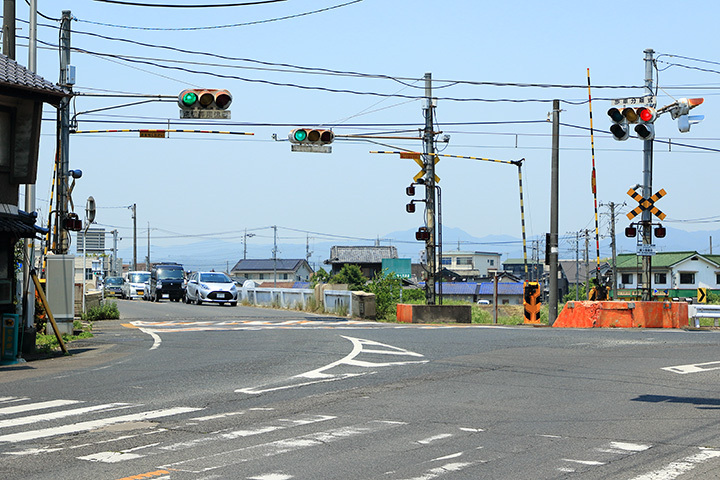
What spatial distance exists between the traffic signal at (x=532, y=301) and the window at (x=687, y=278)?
62.3 metres

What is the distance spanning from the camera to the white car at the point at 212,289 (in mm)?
42594

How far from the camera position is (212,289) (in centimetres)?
4266

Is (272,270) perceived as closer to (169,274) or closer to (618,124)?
(169,274)

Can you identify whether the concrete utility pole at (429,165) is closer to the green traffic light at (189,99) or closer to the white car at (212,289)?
the green traffic light at (189,99)

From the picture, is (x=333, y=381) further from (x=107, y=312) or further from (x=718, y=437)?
(x=107, y=312)

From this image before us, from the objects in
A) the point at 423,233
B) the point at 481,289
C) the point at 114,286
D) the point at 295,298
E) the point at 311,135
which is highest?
the point at 311,135

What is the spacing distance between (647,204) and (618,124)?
252 inches

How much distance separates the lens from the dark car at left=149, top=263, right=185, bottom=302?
5056 centimetres

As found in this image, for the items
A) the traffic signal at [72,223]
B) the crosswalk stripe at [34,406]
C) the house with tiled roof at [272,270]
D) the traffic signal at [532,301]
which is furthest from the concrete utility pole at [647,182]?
the house with tiled roof at [272,270]

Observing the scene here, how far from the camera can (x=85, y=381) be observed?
12672mm

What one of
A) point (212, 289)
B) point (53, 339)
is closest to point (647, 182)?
point (53, 339)

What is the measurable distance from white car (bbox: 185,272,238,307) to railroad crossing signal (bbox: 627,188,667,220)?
2302 centimetres

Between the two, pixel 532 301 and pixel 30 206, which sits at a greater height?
pixel 30 206

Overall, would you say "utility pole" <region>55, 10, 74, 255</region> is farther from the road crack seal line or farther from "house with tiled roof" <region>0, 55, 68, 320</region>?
the road crack seal line
